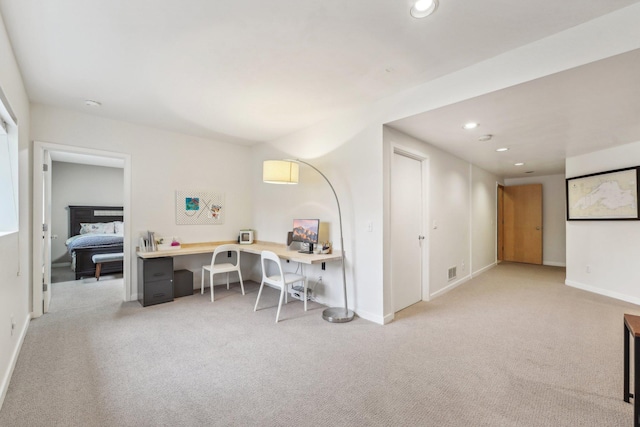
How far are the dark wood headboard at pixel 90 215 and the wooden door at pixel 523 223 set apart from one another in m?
10.2

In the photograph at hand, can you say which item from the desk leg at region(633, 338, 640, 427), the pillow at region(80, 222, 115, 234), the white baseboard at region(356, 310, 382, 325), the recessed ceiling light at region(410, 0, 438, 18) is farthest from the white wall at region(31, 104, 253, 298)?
the desk leg at region(633, 338, 640, 427)

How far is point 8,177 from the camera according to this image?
8.20 feet

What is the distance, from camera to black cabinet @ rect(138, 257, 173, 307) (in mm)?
3802

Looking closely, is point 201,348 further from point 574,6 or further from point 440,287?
point 574,6

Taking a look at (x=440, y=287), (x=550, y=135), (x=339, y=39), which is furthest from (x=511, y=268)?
(x=339, y=39)

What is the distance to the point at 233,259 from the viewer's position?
16.9 ft

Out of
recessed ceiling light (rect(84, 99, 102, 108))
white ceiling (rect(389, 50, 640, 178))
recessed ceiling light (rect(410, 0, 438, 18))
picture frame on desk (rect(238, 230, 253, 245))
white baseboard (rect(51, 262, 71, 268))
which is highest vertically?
recessed ceiling light (rect(84, 99, 102, 108))

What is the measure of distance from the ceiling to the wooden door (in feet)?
12.2

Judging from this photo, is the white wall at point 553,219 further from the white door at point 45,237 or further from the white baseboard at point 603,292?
the white door at point 45,237

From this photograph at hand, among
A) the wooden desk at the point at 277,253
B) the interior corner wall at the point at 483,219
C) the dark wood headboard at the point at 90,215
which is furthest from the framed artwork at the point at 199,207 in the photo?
the interior corner wall at the point at 483,219

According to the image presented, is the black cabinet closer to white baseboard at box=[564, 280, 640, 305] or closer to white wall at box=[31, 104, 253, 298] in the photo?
white wall at box=[31, 104, 253, 298]

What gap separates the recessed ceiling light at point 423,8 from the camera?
1.76 meters

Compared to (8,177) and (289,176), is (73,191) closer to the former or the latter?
(8,177)

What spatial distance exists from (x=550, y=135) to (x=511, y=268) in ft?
12.8
